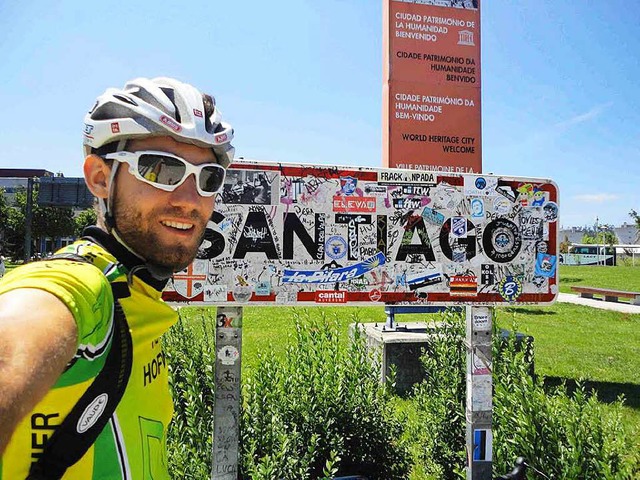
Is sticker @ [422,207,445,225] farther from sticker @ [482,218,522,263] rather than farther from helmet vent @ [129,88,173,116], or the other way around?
helmet vent @ [129,88,173,116]

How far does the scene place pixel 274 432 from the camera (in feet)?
10.1

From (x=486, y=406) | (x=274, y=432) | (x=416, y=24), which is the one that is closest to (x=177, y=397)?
(x=274, y=432)

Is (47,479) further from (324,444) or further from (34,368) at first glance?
(324,444)

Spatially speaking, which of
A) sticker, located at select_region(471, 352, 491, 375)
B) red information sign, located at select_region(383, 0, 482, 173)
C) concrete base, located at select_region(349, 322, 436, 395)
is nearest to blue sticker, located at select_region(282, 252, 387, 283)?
sticker, located at select_region(471, 352, 491, 375)

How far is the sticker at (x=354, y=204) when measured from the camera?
2.69 metres

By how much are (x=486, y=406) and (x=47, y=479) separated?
265 centimetres

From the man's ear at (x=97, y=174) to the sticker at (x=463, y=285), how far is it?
7.21ft

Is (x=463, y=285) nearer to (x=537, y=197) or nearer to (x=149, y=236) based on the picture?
(x=537, y=197)

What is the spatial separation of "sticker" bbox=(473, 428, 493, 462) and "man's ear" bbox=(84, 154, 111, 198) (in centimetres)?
268

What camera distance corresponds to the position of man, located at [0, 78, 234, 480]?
2.71 ft

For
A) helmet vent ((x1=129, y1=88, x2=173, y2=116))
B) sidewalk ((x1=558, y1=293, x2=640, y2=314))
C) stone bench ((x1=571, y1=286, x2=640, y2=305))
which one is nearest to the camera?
helmet vent ((x1=129, y1=88, x2=173, y2=116))

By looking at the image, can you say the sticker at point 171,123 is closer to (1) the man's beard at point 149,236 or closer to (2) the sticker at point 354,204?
(1) the man's beard at point 149,236

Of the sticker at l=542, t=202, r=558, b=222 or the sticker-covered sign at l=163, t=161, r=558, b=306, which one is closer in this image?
the sticker-covered sign at l=163, t=161, r=558, b=306

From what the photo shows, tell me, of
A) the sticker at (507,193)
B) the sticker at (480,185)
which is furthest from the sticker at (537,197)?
the sticker at (480,185)
